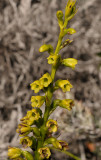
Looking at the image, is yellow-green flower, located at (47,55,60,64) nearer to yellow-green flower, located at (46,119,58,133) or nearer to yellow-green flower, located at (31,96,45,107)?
yellow-green flower, located at (31,96,45,107)

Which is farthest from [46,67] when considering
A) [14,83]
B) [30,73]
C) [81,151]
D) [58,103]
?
[58,103]

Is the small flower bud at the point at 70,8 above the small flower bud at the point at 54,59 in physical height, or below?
above

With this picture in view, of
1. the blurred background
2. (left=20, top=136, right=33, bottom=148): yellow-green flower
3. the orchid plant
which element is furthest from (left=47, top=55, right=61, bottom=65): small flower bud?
the blurred background

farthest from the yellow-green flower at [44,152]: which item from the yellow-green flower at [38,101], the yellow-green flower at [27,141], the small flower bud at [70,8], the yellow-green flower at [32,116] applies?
the small flower bud at [70,8]

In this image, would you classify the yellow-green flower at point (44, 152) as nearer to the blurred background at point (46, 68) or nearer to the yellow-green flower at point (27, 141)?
the yellow-green flower at point (27, 141)

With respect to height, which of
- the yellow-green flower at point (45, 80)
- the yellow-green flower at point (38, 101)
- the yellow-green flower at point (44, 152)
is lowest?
the yellow-green flower at point (44, 152)

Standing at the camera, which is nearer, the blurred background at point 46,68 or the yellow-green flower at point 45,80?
the yellow-green flower at point 45,80

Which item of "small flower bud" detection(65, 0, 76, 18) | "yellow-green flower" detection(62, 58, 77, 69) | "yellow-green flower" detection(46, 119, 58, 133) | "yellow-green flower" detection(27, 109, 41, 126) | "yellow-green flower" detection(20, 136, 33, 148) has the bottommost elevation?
"yellow-green flower" detection(20, 136, 33, 148)

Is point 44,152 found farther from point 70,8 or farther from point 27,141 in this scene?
point 70,8
